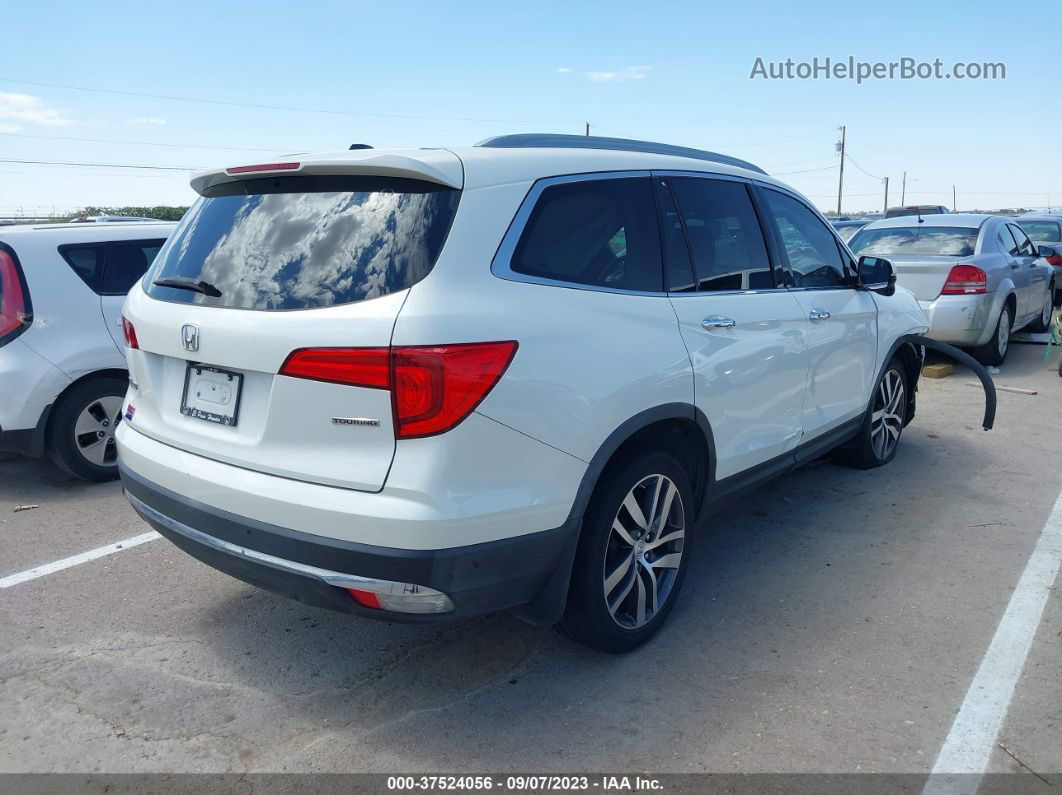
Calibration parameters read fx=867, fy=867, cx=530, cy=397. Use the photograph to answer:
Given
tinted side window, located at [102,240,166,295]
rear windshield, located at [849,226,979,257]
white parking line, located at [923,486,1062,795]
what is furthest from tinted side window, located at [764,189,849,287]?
rear windshield, located at [849,226,979,257]

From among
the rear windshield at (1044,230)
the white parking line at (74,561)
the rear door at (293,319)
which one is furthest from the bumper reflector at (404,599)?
the rear windshield at (1044,230)

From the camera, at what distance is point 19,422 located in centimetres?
517

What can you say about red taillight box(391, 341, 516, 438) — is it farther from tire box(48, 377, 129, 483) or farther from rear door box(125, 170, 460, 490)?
tire box(48, 377, 129, 483)

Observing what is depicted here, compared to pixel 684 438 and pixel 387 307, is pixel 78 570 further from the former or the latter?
pixel 684 438

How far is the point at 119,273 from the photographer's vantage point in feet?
18.8

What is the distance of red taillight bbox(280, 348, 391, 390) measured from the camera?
2512 mm

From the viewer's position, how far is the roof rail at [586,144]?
10.7ft

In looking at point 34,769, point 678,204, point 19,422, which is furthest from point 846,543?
point 19,422

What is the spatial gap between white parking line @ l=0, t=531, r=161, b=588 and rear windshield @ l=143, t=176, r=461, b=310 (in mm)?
1895

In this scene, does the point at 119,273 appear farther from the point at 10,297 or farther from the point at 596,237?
the point at 596,237

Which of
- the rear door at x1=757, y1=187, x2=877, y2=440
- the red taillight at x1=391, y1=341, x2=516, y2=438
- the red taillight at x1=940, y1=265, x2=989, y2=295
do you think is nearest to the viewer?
the red taillight at x1=391, y1=341, x2=516, y2=438

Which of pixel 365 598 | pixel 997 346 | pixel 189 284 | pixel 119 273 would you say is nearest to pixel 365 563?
pixel 365 598

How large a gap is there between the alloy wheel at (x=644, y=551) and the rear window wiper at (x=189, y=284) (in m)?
1.63

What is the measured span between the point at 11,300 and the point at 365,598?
3868 mm
